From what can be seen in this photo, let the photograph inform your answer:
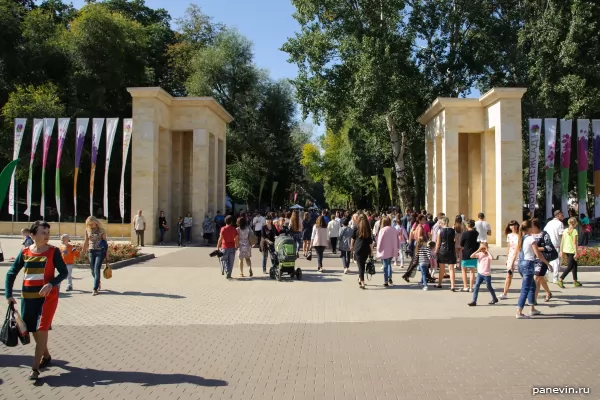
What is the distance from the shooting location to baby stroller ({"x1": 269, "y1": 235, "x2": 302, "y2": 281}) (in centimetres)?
1453

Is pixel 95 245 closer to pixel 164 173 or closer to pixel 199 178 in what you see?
pixel 199 178

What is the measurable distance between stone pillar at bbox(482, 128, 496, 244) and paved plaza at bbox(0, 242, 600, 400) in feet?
48.1

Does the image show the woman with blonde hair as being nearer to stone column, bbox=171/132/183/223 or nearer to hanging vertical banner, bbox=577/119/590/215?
stone column, bbox=171/132/183/223

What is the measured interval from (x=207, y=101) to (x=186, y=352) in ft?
76.7

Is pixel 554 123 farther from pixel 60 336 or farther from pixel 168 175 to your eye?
pixel 60 336

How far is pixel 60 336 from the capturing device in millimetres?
8359

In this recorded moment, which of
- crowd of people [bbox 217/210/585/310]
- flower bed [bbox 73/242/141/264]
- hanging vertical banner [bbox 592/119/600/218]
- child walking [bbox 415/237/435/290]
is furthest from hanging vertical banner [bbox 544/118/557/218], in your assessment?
flower bed [bbox 73/242/141/264]

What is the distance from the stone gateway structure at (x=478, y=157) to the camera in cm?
2467

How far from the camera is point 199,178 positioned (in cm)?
2916

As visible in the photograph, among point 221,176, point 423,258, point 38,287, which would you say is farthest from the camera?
point 221,176

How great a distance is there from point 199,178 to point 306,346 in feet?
73.3

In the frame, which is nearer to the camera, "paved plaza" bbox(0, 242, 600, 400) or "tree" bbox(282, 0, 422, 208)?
"paved plaza" bbox(0, 242, 600, 400)

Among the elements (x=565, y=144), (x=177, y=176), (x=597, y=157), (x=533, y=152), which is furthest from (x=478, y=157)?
(x=177, y=176)

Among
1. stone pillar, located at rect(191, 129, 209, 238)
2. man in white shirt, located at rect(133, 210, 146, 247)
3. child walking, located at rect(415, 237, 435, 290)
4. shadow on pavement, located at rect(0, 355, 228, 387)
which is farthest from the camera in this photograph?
stone pillar, located at rect(191, 129, 209, 238)
